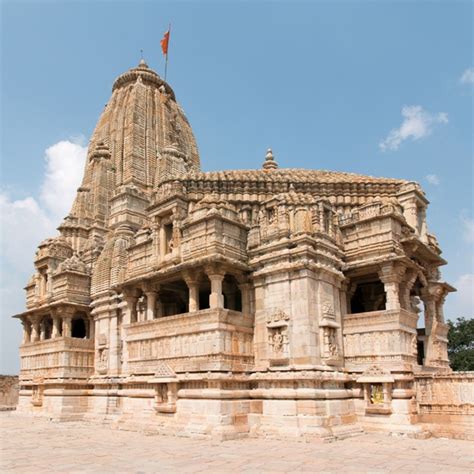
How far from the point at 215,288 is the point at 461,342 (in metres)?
34.3

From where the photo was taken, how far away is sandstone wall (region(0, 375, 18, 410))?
1640 inches

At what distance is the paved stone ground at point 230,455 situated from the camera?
1308 cm

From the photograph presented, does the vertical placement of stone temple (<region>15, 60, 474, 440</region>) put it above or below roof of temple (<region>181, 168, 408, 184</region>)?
below

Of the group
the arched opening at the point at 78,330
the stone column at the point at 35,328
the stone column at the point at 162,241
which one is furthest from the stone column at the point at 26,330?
the stone column at the point at 162,241

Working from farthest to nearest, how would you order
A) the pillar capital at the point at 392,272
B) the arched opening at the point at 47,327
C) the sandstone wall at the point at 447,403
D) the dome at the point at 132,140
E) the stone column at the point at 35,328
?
the dome at the point at 132,140 < the arched opening at the point at 47,327 < the stone column at the point at 35,328 < the pillar capital at the point at 392,272 < the sandstone wall at the point at 447,403

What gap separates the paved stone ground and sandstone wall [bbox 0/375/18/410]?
79.6 ft

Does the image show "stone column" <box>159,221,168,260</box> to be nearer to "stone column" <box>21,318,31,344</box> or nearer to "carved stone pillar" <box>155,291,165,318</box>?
"carved stone pillar" <box>155,291,165,318</box>

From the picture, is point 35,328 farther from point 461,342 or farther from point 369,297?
point 461,342

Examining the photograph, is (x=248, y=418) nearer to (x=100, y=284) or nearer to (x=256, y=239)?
(x=256, y=239)

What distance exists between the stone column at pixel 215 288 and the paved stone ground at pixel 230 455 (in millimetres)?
4778

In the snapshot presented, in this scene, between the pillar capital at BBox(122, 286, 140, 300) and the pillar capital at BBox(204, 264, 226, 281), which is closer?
the pillar capital at BBox(204, 264, 226, 281)

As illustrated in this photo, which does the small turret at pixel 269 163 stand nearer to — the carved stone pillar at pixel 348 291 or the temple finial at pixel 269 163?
the temple finial at pixel 269 163

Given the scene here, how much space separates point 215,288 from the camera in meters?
19.7

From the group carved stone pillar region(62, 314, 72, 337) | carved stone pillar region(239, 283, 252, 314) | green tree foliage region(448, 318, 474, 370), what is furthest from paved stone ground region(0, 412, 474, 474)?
green tree foliage region(448, 318, 474, 370)
